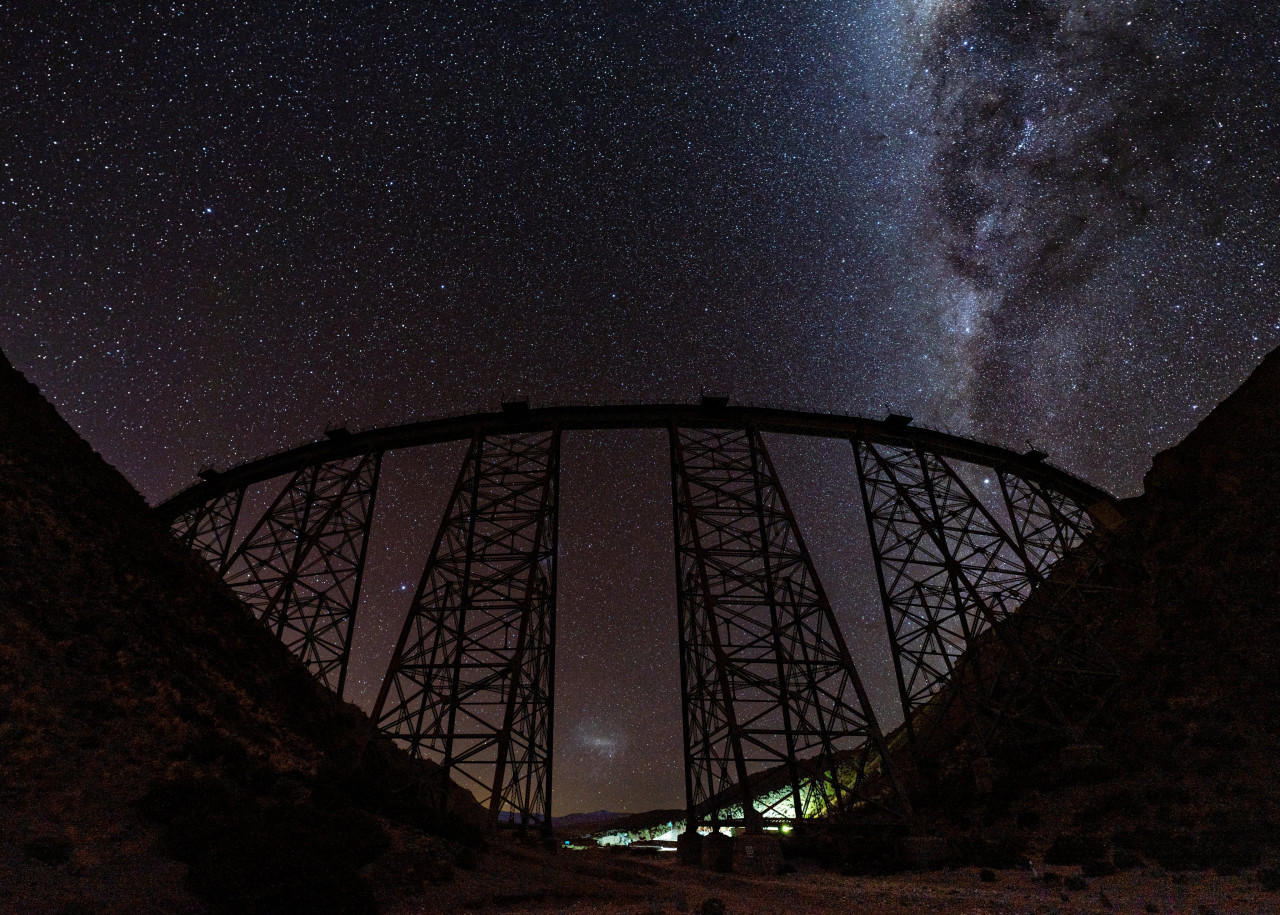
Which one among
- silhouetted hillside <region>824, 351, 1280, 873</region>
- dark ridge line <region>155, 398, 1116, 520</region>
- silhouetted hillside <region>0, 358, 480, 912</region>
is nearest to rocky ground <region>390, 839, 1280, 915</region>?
silhouetted hillside <region>0, 358, 480, 912</region>

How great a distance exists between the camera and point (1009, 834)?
1526 centimetres

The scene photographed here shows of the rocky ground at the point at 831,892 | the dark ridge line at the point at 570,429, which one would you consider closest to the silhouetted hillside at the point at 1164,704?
the rocky ground at the point at 831,892

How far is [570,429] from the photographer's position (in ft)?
68.0

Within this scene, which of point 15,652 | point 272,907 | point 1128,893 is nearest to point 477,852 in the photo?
point 272,907

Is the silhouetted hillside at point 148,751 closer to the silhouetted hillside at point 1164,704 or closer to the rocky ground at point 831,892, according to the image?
the rocky ground at point 831,892

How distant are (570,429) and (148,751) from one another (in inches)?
544

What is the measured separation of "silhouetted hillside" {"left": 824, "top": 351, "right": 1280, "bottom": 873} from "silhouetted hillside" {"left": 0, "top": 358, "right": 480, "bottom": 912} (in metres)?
10.9

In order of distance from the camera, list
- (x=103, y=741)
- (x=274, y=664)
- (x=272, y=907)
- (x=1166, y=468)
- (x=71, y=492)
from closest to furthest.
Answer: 1. (x=272, y=907)
2. (x=103, y=741)
3. (x=71, y=492)
4. (x=274, y=664)
5. (x=1166, y=468)

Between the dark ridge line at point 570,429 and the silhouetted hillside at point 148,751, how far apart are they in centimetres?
683

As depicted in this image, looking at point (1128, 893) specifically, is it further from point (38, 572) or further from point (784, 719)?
point (38, 572)

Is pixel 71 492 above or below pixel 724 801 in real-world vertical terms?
above

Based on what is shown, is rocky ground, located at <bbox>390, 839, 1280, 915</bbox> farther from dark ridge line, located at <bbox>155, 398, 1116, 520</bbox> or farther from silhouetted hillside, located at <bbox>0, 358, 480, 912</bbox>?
dark ridge line, located at <bbox>155, 398, 1116, 520</bbox>

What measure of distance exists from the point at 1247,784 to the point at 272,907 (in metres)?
16.5

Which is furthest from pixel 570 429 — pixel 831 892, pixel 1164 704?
pixel 1164 704
